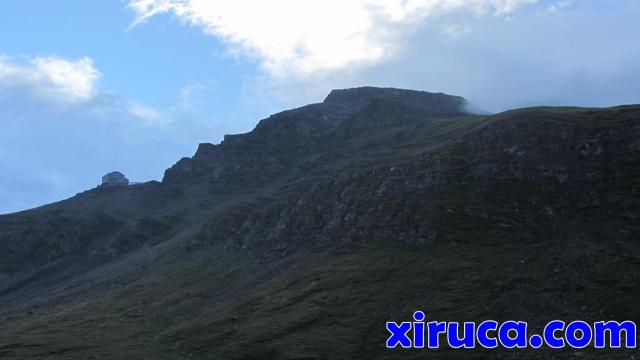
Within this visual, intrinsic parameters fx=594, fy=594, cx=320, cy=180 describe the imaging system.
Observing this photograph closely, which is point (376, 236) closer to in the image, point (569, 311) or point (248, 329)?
point (248, 329)

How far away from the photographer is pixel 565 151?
4970 inches

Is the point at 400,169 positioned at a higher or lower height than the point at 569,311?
higher

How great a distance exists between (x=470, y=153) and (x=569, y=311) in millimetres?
70121

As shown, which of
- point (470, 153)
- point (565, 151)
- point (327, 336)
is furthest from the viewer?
point (470, 153)

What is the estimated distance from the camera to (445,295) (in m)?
92.0

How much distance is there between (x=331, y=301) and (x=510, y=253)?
104 ft

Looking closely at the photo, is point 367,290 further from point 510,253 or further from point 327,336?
point 510,253

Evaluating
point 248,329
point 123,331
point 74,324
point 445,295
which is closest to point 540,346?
point 445,295

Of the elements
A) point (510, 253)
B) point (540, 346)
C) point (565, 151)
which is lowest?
point (540, 346)

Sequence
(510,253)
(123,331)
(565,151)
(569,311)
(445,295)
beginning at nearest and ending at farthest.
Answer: (569,311) < (445,295) < (510,253) < (123,331) < (565,151)

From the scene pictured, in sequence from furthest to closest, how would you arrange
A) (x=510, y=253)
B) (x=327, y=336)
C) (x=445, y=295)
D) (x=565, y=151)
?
(x=565, y=151) → (x=510, y=253) → (x=445, y=295) → (x=327, y=336)

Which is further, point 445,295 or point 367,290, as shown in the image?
point 367,290

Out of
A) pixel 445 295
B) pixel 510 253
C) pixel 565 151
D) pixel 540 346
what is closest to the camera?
pixel 540 346

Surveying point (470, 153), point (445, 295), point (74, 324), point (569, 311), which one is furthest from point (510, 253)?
point (74, 324)
